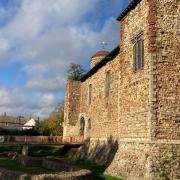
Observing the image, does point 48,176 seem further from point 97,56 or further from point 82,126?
point 97,56

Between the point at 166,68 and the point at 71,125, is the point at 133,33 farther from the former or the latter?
the point at 71,125

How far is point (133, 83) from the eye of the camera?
17.1 metres

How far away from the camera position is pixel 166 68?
15.4 meters

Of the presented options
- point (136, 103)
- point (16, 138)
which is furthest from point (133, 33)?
point (16, 138)

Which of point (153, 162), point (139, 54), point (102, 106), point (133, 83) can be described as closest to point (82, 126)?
point (102, 106)

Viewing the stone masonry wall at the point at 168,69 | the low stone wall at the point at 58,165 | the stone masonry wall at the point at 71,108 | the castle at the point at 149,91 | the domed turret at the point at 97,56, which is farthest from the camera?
the domed turret at the point at 97,56

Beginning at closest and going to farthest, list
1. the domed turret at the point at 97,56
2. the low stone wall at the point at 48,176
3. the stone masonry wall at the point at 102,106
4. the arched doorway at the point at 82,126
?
the low stone wall at the point at 48,176 → the stone masonry wall at the point at 102,106 → the arched doorway at the point at 82,126 → the domed turret at the point at 97,56

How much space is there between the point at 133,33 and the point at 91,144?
12327 mm

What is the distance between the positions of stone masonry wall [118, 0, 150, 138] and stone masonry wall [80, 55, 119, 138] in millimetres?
4299

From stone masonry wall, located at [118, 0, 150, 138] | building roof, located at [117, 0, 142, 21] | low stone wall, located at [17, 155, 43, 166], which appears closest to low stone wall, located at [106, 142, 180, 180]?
stone masonry wall, located at [118, 0, 150, 138]

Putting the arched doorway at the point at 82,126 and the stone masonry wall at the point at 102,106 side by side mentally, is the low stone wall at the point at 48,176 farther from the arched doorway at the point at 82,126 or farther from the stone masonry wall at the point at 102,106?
the arched doorway at the point at 82,126

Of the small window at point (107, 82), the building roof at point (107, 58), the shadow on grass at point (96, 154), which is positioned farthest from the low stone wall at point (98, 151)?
the building roof at point (107, 58)

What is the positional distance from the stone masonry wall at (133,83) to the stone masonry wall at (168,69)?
568mm

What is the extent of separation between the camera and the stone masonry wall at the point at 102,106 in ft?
75.5
